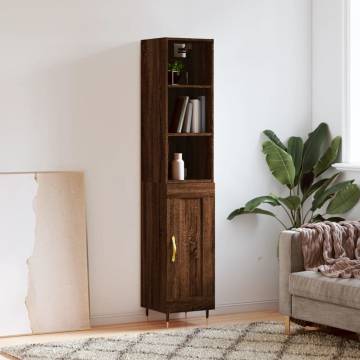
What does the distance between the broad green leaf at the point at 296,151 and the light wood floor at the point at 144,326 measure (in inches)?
40.5

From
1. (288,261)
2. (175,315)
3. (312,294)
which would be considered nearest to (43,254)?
(175,315)

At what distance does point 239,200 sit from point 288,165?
0.45 meters

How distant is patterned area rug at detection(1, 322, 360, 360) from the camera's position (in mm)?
4820

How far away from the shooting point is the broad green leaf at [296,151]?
6.27 meters

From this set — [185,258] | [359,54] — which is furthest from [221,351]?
[359,54]

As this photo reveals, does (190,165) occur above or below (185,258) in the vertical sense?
above

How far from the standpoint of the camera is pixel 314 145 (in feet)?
20.7

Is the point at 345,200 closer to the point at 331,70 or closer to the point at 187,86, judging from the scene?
the point at 331,70

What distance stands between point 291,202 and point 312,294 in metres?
1.16

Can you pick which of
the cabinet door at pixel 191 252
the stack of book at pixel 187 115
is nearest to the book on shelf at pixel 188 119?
the stack of book at pixel 187 115

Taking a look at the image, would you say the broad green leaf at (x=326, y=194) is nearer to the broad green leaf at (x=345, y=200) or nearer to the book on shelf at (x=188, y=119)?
the broad green leaf at (x=345, y=200)

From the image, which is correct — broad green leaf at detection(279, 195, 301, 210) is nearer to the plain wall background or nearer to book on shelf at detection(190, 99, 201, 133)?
the plain wall background

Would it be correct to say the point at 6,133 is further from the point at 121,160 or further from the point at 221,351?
the point at 221,351

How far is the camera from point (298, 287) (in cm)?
514
